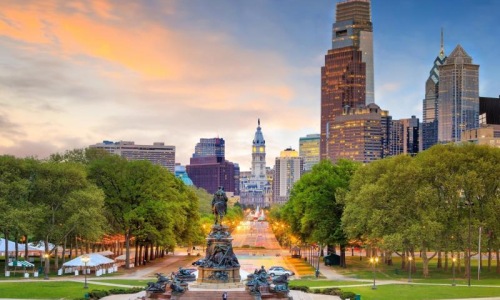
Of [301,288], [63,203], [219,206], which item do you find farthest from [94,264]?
[301,288]

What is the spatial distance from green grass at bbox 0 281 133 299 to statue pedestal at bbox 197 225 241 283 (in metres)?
11.1

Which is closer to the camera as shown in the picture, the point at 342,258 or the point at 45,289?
the point at 45,289

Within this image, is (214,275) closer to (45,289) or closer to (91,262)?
(45,289)

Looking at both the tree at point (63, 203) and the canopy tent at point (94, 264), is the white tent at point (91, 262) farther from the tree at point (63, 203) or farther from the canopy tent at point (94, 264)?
the tree at point (63, 203)

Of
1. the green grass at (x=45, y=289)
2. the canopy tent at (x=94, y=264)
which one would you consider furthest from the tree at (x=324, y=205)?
the green grass at (x=45, y=289)

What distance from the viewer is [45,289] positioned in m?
60.9

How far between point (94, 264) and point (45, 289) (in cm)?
1680

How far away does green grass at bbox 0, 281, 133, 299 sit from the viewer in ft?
184

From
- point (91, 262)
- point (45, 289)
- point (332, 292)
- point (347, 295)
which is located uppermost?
point (91, 262)

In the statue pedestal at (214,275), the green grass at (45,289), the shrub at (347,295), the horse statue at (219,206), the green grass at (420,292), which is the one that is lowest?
the green grass at (45,289)

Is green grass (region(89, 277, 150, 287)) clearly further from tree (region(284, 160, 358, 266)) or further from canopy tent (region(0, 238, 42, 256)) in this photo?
canopy tent (region(0, 238, 42, 256))

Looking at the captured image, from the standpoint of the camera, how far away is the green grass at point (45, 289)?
55938 millimetres

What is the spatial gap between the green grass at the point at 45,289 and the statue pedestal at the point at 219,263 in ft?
36.5

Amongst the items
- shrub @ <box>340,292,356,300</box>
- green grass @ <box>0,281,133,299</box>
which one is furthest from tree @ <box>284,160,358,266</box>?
green grass @ <box>0,281,133,299</box>
